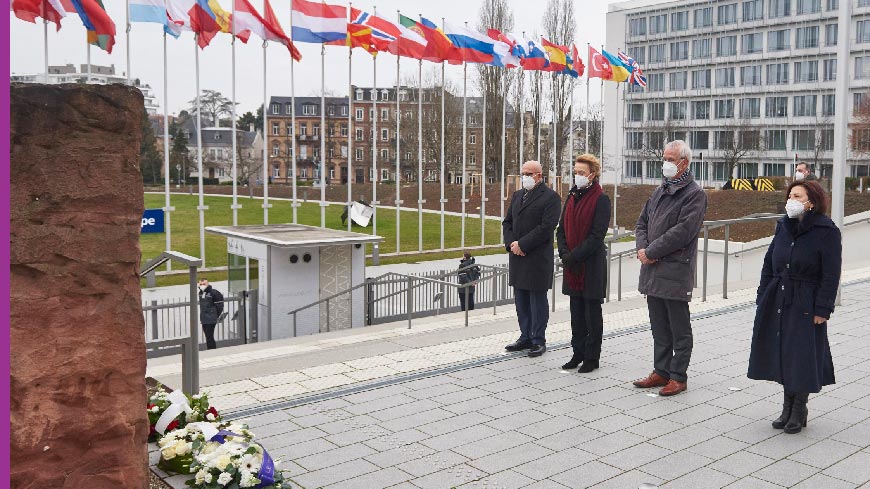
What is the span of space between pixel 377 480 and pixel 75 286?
2229 millimetres

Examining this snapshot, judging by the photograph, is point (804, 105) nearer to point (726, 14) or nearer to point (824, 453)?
point (726, 14)

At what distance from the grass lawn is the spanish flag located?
Answer: 8581 mm

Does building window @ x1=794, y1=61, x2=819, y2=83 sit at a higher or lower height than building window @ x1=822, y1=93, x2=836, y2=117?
higher

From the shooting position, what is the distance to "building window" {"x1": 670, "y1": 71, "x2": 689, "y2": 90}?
74.8 metres

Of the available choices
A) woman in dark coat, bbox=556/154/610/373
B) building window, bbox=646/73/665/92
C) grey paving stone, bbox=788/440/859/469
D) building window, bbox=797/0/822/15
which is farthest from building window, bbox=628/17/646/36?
grey paving stone, bbox=788/440/859/469

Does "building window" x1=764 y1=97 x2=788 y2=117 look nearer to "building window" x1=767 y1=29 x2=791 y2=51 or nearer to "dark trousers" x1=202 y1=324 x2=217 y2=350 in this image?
"building window" x1=767 y1=29 x2=791 y2=51

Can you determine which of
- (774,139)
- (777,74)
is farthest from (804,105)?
(777,74)

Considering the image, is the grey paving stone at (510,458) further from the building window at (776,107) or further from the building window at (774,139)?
the building window at (776,107)

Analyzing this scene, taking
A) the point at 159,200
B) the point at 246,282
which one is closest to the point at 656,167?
the point at 159,200

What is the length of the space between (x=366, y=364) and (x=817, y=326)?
4.17 m

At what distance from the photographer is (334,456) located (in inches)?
223

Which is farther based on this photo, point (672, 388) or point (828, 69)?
point (828, 69)

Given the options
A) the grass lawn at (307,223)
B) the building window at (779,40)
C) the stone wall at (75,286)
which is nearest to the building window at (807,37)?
the building window at (779,40)

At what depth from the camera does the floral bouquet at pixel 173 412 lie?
17.6 feet
